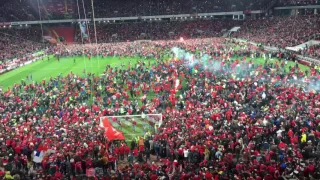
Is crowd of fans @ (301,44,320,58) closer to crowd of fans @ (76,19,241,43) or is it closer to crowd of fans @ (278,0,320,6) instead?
crowd of fans @ (278,0,320,6)

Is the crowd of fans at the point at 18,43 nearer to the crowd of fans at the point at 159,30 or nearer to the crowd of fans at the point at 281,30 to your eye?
the crowd of fans at the point at 159,30

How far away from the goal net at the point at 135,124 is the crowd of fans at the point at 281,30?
29.3 m

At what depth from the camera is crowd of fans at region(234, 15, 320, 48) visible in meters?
44.6

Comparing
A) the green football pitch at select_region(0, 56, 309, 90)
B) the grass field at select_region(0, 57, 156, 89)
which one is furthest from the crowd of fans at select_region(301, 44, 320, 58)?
the grass field at select_region(0, 57, 156, 89)

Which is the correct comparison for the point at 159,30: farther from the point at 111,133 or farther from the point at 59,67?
the point at 111,133

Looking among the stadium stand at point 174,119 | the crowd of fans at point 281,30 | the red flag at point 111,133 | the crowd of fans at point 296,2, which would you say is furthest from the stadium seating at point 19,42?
the crowd of fans at point 296,2

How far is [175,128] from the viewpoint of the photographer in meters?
16.7

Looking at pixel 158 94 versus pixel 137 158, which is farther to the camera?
pixel 158 94

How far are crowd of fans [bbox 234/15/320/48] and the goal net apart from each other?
2928cm

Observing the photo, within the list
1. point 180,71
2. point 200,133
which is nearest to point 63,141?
point 200,133

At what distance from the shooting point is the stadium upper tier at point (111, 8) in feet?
239

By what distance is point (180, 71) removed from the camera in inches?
1197

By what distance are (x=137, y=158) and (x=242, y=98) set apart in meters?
9.64

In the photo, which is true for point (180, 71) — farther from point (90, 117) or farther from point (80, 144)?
point (80, 144)
